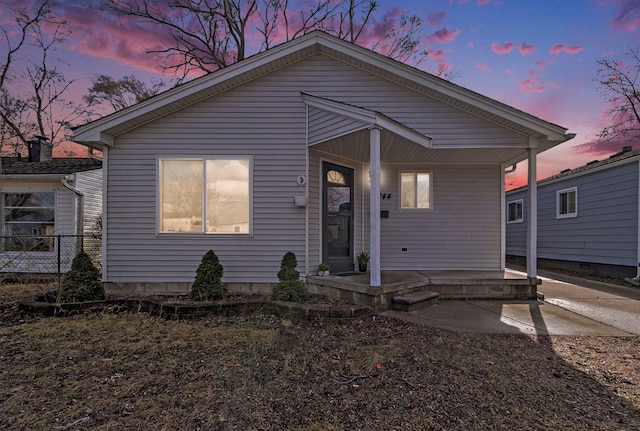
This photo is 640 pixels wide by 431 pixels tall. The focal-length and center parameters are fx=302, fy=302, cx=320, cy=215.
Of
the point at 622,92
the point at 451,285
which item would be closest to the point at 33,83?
the point at 451,285

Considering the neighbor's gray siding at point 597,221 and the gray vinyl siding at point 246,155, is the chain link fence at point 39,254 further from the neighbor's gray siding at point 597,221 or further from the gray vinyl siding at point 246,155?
the neighbor's gray siding at point 597,221

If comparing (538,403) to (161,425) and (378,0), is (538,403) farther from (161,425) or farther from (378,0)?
(378,0)

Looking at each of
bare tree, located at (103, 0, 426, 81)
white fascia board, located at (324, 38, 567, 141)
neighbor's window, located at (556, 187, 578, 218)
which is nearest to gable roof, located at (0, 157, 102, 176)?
bare tree, located at (103, 0, 426, 81)

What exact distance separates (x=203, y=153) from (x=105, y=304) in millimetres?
3079

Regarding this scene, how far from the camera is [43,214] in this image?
843 centimetres

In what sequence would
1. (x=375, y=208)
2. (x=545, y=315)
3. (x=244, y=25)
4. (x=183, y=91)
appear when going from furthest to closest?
(x=244, y=25)
(x=183, y=91)
(x=375, y=208)
(x=545, y=315)

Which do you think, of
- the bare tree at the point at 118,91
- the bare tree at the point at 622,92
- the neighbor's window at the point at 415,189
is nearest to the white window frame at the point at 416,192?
the neighbor's window at the point at 415,189

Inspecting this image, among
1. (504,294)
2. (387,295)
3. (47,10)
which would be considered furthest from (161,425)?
(47,10)

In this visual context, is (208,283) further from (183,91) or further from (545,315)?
(545,315)

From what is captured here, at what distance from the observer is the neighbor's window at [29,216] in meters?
8.38

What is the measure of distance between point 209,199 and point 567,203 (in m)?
11.5

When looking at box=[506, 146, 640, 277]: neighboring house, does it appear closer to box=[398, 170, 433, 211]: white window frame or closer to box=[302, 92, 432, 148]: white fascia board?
box=[398, 170, 433, 211]: white window frame

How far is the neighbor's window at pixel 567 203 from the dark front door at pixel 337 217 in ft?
27.1

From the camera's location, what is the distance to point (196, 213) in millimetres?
5844
